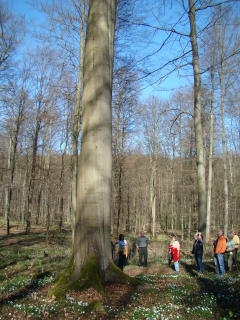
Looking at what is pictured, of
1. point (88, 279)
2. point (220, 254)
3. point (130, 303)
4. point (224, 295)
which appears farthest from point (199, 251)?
point (88, 279)

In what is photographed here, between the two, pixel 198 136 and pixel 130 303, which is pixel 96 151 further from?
pixel 198 136

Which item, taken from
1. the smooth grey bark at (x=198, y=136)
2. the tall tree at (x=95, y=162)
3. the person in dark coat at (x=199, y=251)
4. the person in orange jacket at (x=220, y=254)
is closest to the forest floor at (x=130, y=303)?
the tall tree at (x=95, y=162)

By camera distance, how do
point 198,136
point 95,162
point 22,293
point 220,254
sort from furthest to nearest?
point 198,136, point 220,254, point 22,293, point 95,162

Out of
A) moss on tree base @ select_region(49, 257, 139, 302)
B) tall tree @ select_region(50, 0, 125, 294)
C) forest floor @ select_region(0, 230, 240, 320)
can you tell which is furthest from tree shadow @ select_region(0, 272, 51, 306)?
tall tree @ select_region(50, 0, 125, 294)

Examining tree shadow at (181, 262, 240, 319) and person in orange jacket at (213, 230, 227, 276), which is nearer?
tree shadow at (181, 262, 240, 319)

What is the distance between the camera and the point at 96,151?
6824 mm

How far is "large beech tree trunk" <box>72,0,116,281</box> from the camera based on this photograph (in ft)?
21.4

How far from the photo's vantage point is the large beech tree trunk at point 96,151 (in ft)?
21.4

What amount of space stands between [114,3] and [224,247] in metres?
9.43

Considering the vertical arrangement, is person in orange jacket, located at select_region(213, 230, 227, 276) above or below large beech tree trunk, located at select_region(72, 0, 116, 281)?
below

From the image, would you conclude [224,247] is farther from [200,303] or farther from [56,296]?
[56,296]

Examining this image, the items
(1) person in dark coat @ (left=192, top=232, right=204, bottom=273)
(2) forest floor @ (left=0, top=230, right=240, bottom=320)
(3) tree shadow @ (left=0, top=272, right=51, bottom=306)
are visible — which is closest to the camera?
(2) forest floor @ (left=0, top=230, right=240, bottom=320)

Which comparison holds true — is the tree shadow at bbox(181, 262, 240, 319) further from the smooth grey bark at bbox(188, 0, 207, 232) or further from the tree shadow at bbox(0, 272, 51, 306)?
the tree shadow at bbox(0, 272, 51, 306)

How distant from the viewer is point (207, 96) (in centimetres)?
2656
